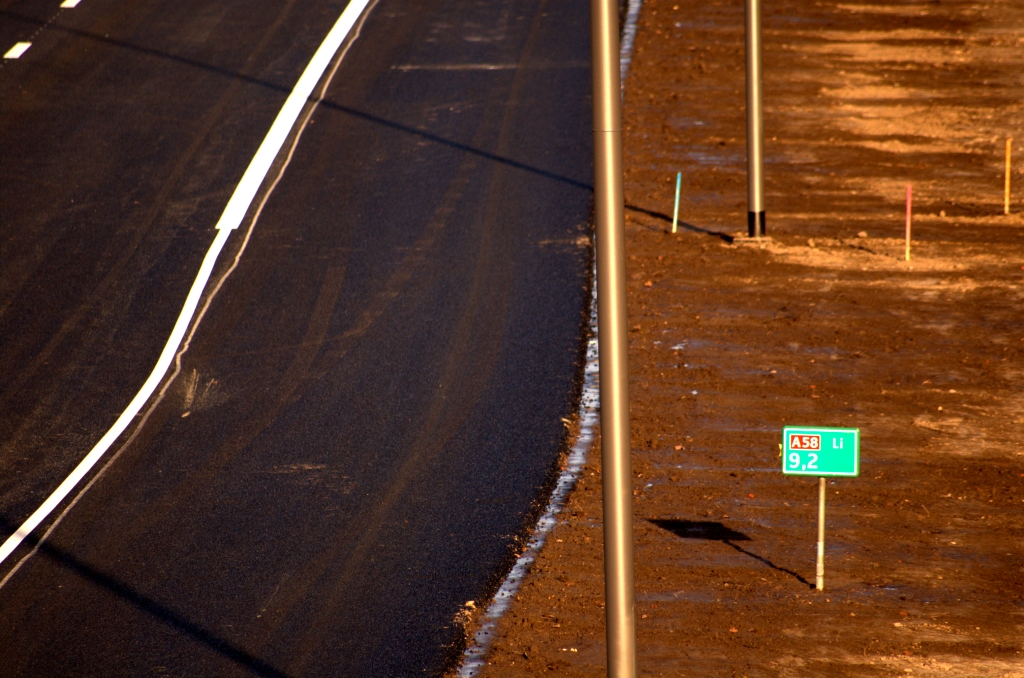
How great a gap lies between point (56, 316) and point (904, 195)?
1322 centimetres

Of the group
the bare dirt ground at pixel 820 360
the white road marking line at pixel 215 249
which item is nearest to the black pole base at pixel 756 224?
the bare dirt ground at pixel 820 360

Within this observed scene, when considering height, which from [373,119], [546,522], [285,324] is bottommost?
[546,522]

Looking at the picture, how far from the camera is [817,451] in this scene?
399 inches

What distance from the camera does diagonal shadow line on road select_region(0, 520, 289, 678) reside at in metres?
9.90

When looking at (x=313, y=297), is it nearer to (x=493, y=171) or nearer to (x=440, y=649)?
(x=493, y=171)

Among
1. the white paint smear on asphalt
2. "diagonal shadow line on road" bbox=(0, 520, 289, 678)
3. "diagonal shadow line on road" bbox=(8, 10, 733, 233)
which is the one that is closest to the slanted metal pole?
the white paint smear on asphalt

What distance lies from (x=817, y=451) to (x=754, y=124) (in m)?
8.88

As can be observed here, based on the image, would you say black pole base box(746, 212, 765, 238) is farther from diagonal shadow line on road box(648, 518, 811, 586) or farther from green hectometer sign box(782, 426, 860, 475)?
green hectometer sign box(782, 426, 860, 475)

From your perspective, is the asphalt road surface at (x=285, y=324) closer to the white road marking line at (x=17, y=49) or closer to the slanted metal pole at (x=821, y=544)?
the white road marking line at (x=17, y=49)

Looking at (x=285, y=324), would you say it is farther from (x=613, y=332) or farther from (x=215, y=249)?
(x=613, y=332)

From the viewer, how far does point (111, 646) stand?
1022 cm

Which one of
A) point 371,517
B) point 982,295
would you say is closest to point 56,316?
point 371,517

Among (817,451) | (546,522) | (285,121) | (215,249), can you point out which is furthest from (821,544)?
(285,121)

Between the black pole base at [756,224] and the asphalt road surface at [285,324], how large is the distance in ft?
9.11
